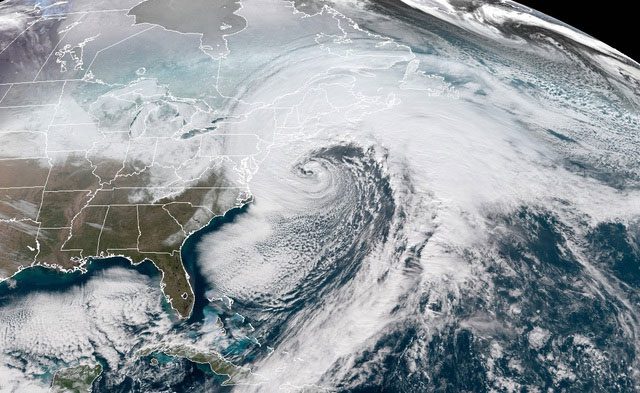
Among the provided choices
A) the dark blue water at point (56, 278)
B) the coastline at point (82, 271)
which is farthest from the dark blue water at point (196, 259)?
the dark blue water at point (56, 278)

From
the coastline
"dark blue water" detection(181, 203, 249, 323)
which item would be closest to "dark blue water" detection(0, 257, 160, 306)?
the coastline

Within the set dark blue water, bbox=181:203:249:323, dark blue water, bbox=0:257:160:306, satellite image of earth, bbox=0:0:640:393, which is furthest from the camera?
dark blue water, bbox=0:257:160:306

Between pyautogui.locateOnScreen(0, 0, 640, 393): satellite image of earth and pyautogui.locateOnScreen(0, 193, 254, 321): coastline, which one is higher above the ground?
pyautogui.locateOnScreen(0, 0, 640, 393): satellite image of earth

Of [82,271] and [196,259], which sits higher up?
[196,259]

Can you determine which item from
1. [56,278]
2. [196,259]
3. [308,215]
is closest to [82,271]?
[56,278]

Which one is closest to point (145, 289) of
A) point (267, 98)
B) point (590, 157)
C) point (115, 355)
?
point (115, 355)

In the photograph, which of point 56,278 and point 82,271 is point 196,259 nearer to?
point 82,271

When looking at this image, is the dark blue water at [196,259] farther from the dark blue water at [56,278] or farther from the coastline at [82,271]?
the dark blue water at [56,278]

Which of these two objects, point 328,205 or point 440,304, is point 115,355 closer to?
point 328,205

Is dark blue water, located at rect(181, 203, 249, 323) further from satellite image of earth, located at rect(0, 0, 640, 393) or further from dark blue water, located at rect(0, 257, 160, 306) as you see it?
dark blue water, located at rect(0, 257, 160, 306)
